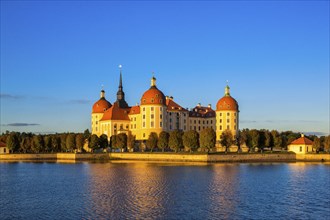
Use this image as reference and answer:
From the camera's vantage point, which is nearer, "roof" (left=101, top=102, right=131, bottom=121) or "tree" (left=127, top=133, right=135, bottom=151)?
"tree" (left=127, top=133, right=135, bottom=151)

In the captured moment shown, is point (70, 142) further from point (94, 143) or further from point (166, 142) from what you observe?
point (166, 142)

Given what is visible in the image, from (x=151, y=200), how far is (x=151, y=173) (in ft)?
78.1

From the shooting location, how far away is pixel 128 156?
9788cm

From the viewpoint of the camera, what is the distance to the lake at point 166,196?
35250mm

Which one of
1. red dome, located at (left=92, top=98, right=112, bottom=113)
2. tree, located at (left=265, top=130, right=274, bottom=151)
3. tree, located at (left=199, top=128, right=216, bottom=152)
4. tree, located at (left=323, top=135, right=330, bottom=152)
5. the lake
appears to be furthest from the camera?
red dome, located at (left=92, top=98, right=112, bottom=113)

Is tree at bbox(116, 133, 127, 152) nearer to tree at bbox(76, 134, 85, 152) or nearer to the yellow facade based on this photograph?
tree at bbox(76, 134, 85, 152)

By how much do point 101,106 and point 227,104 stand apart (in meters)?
35.6

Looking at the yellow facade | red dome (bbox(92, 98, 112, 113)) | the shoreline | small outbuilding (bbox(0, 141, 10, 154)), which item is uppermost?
red dome (bbox(92, 98, 112, 113))

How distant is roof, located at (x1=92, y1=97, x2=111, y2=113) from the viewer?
428 ft

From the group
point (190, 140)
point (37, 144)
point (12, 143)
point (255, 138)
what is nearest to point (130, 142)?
point (190, 140)

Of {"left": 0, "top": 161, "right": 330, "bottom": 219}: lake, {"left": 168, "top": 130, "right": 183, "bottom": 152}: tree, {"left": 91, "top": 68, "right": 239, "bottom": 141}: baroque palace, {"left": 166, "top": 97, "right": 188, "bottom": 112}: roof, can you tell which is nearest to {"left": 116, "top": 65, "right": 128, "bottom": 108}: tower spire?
{"left": 91, "top": 68, "right": 239, "bottom": 141}: baroque palace

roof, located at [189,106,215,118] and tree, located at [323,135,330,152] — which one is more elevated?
roof, located at [189,106,215,118]

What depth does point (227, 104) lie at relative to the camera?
378ft

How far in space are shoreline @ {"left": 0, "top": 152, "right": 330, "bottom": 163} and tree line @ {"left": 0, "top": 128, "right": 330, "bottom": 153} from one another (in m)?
4.11
